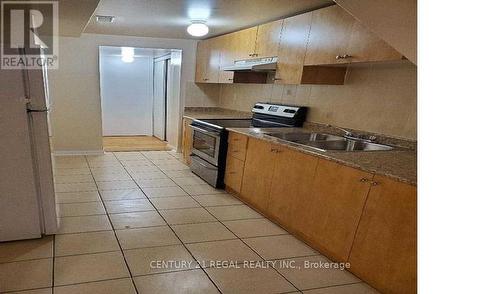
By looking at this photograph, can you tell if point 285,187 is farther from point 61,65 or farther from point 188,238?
point 61,65

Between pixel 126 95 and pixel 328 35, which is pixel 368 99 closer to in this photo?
pixel 328 35

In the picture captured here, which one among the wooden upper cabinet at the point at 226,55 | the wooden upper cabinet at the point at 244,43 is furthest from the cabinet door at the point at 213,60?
the wooden upper cabinet at the point at 244,43

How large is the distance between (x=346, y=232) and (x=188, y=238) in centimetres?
121

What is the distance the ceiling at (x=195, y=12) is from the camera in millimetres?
2748

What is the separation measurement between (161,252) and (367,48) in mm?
2078

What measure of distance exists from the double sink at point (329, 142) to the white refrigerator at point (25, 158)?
189 cm

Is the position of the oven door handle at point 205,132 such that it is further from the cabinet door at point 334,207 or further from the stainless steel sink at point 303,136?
the cabinet door at point 334,207

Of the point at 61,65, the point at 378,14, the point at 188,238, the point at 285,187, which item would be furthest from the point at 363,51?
the point at 61,65

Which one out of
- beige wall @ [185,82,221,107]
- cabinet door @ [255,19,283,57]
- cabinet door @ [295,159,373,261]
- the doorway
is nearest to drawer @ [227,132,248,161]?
cabinet door @ [255,19,283,57]

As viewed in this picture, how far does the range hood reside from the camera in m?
3.34

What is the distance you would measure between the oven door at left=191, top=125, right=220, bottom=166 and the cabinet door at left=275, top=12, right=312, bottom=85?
1049 millimetres

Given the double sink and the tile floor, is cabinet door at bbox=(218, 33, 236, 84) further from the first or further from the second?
the tile floor

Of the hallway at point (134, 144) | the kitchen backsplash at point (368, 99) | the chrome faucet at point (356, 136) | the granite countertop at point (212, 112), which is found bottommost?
the hallway at point (134, 144)

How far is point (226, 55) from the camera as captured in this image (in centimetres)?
434
